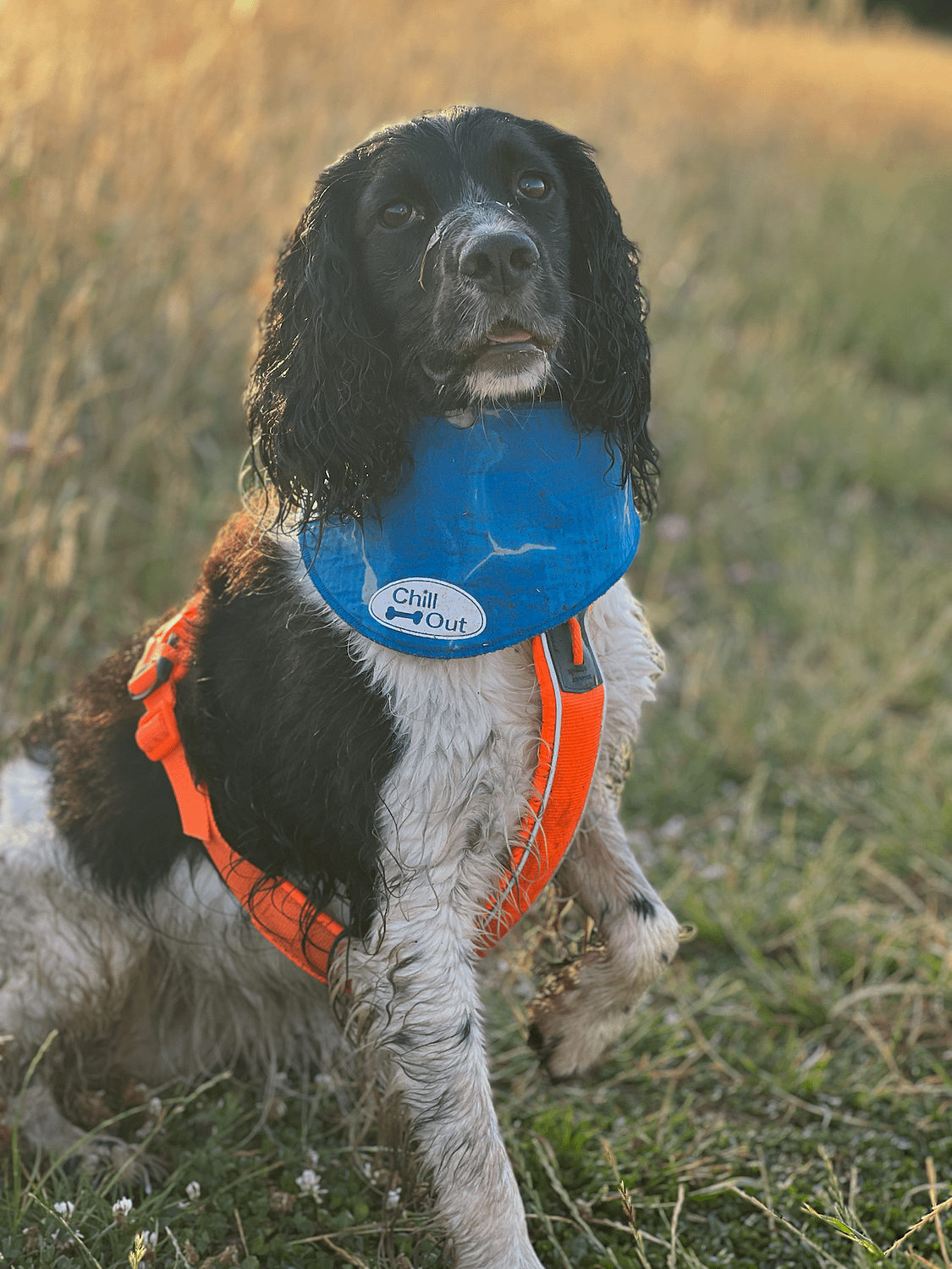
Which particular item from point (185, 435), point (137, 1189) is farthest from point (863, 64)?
point (137, 1189)

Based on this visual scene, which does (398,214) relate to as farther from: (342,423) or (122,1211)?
(122,1211)

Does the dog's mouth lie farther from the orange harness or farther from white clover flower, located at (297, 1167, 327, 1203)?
white clover flower, located at (297, 1167, 327, 1203)

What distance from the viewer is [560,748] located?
2029mm

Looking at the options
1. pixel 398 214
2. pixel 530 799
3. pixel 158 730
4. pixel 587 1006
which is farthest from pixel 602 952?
pixel 398 214

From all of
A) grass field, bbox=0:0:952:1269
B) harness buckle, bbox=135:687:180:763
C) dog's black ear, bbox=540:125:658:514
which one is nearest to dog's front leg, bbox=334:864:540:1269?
grass field, bbox=0:0:952:1269

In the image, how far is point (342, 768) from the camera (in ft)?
6.49

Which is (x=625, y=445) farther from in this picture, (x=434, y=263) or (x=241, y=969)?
(x=241, y=969)

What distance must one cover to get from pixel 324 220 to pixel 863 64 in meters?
13.6

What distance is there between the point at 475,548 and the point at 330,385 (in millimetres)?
382

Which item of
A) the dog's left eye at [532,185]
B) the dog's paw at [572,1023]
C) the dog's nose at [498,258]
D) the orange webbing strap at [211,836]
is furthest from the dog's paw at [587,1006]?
the dog's left eye at [532,185]

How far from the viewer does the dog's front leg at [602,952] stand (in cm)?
234

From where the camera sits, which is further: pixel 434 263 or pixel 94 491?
pixel 94 491

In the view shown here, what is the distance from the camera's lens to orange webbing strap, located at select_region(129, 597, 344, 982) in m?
2.14

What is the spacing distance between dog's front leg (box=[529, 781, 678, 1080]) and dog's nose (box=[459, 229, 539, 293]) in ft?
3.39
